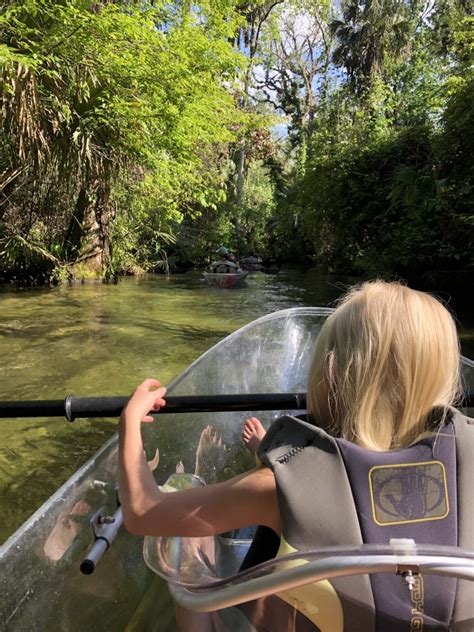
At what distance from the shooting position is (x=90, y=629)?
1703mm

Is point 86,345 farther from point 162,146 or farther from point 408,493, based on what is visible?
point 408,493

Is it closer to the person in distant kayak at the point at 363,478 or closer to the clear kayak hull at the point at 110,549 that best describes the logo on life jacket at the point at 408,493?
the person in distant kayak at the point at 363,478

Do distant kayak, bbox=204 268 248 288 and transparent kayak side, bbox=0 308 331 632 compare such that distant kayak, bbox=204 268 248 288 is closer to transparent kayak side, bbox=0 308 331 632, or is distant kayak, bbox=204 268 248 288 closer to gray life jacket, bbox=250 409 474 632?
transparent kayak side, bbox=0 308 331 632

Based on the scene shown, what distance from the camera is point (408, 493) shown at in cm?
108

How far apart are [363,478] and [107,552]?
3.48ft

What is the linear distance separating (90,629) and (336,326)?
1.27 metres

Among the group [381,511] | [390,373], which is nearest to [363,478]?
[381,511]

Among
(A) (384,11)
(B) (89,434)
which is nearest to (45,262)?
(B) (89,434)

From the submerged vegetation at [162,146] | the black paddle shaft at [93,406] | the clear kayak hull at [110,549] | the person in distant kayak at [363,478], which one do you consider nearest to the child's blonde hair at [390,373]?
the person in distant kayak at [363,478]

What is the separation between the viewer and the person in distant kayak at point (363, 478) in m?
1.05

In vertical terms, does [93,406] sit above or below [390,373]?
below

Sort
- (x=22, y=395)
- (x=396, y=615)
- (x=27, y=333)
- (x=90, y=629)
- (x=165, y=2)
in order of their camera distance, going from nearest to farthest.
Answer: (x=396, y=615) → (x=90, y=629) → (x=22, y=395) → (x=27, y=333) → (x=165, y=2)

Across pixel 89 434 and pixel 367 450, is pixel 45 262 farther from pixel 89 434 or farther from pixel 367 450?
pixel 367 450

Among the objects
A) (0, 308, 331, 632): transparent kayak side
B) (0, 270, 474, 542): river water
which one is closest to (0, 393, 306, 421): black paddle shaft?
(0, 308, 331, 632): transparent kayak side
